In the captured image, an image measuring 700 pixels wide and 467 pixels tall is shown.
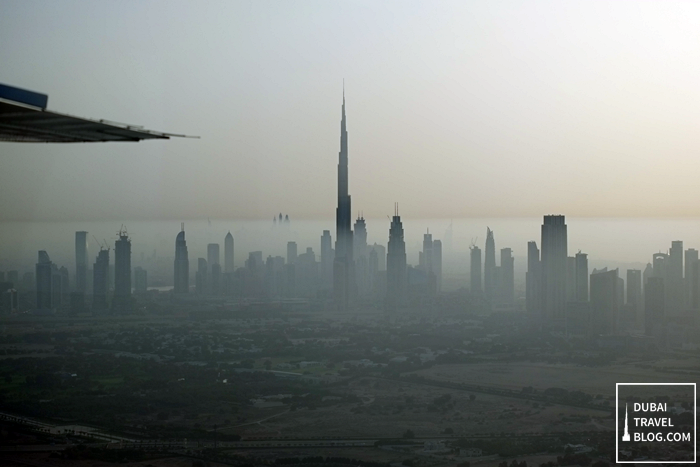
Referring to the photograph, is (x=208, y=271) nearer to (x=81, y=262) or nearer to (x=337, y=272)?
(x=337, y=272)

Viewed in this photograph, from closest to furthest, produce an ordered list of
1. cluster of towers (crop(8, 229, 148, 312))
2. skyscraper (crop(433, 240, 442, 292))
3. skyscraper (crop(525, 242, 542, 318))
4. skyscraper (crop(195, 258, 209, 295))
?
cluster of towers (crop(8, 229, 148, 312)) → skyscraper (crop(525, 242, 542, 318)) → skyscraper (crop(195, 258, 209, 295)) → skyscraper (crop(433, 240, 442, 292))

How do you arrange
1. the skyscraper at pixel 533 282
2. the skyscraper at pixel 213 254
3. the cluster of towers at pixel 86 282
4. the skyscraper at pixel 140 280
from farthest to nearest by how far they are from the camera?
1. the skyscraper at pixel 213 254
2. the skyscraper at pixel 533 282
3. the skyscraper at pixel 140 280
4. the cluster of towers at pixel 86 282

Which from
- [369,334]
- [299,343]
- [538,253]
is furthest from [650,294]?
[299,343]

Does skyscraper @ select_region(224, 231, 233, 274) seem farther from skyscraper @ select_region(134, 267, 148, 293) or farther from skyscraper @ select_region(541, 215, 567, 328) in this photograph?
skyscraper @ select_region(541, 215, 567, 328)

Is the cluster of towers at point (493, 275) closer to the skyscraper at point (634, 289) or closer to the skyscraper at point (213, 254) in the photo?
the skyscraper at point (634, 289)

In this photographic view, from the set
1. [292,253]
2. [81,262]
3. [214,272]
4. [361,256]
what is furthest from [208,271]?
[81,262]

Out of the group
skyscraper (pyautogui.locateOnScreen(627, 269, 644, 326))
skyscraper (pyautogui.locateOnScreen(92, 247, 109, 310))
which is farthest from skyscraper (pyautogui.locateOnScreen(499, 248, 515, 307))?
skyscraper (pyautogui.locateOnScreen(92, 247, 109, 310))

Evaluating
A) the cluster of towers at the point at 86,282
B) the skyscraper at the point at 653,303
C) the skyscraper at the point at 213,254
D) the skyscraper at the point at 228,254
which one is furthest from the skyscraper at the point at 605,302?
the cluster of towers at the point at 86,282
